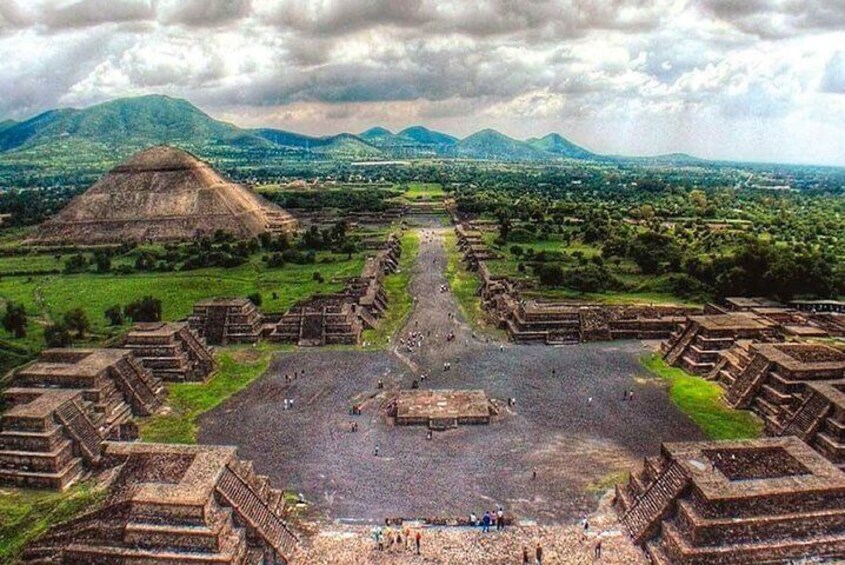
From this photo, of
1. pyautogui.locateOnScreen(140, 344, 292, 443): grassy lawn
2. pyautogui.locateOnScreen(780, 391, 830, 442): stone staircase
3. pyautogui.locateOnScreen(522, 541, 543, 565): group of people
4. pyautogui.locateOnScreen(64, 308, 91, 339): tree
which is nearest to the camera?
pyautogui.locateOnScreen(522, 541, 543, 565): group of people

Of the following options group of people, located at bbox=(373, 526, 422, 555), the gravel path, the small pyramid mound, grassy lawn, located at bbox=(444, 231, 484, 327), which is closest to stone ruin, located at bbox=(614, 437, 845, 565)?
the gravel path

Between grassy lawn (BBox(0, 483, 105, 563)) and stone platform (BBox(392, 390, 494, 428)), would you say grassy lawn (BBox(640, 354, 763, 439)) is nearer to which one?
stone platform (BBox(392, 390, 494, 428))

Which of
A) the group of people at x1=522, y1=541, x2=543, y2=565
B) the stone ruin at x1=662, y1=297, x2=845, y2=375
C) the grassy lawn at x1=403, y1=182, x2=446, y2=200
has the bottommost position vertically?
the grassy lawn at x1=403, y1=182, x2=446, y2=200

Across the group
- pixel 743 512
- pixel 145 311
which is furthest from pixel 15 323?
pixel 743 512

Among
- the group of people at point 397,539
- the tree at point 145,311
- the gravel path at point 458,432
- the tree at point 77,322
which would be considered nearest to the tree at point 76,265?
the tree at point 145,311

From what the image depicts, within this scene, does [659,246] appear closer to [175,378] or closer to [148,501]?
[175,378]

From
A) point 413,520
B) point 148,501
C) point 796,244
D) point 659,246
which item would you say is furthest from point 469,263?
point 148,501

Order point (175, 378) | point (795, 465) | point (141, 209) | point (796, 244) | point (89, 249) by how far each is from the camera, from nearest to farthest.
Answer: point (795, 465) → point (175, 378) → point (796, 244) → point (89, 249) → point (141, 209)

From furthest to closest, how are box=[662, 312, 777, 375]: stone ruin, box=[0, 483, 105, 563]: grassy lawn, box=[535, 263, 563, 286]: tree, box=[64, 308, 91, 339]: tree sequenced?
box=[535, 263, 563, 286]: tree, box=[64, 308, 91, 339]: tree, box=[662, 312, 777, 375]: stone ruin, box=[0, 483, 105, 563]: grassy lawn
